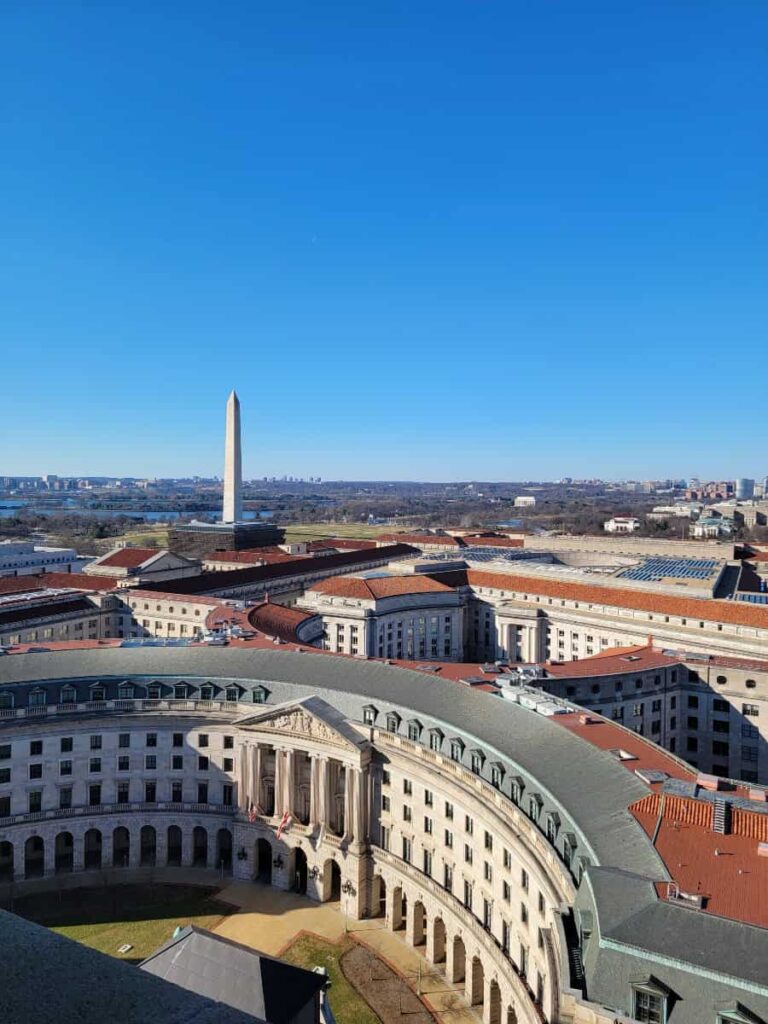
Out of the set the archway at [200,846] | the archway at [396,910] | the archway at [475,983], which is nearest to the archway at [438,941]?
the archway at [475,983]

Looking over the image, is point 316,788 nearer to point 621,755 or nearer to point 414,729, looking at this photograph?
point 414,729

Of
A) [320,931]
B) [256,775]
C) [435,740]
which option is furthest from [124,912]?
[435,740]

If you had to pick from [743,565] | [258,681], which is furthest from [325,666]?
[743,565]

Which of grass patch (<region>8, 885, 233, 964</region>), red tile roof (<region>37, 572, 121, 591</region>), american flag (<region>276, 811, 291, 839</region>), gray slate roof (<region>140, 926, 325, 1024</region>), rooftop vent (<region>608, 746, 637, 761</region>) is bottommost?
grass patch (<region>8, 885, 233, 964</region>)

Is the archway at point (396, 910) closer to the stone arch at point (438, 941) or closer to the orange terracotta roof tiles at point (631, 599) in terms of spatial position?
the stone arch at point (438, 941)

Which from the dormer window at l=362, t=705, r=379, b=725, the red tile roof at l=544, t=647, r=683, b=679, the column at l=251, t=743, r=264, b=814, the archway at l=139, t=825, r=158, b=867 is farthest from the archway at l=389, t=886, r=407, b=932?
the red tile roof at l=544, t=647, r=683, b=679

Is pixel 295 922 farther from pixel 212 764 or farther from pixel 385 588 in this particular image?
pixel 385 588

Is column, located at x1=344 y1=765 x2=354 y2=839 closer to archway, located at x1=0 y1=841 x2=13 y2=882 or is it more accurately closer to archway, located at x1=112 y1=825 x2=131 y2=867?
archway, located at x1=112 y1=825 x2=131 y2=867
